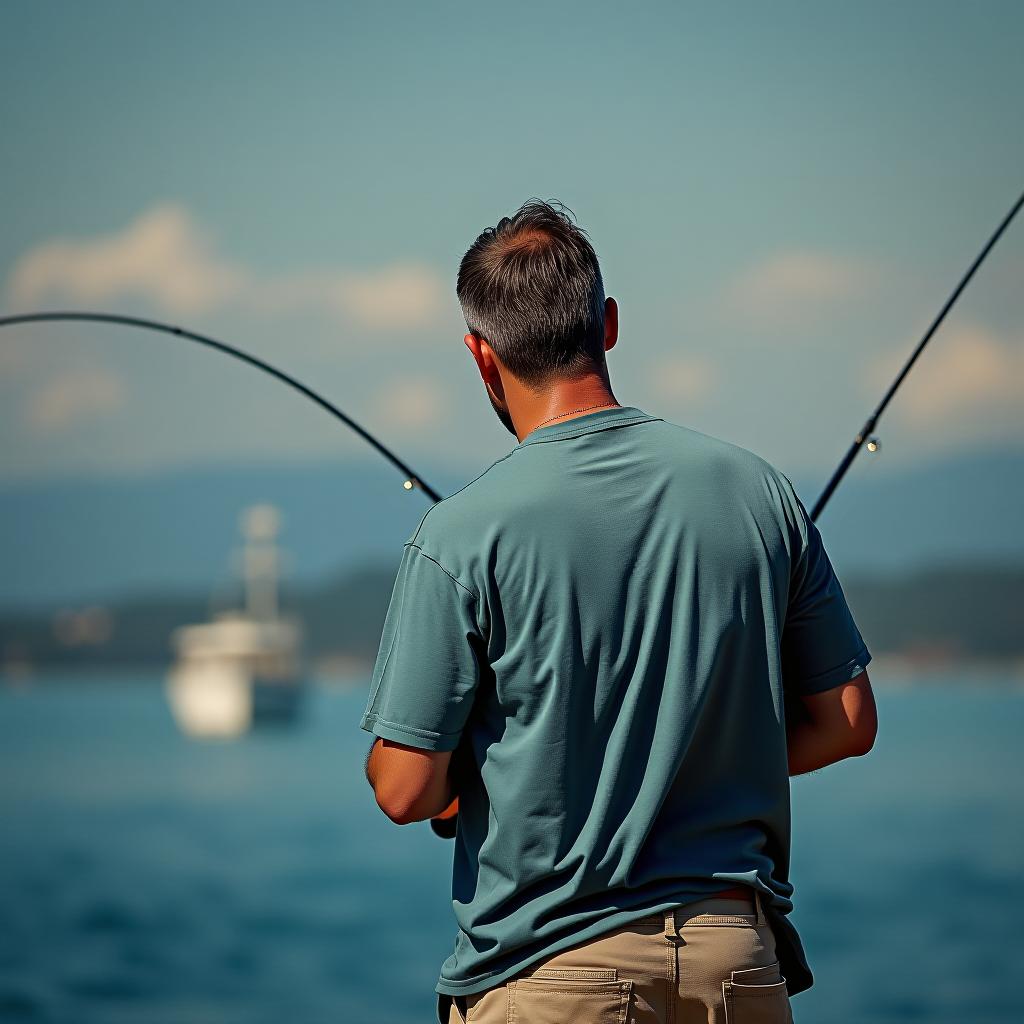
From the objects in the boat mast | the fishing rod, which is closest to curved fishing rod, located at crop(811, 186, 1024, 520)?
the fishing rod

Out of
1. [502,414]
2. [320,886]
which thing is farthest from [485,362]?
[320,886]

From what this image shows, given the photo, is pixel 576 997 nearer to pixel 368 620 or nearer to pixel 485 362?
pixel 485 362

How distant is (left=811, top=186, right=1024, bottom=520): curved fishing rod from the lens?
2.16m

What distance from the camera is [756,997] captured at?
62.8 inches

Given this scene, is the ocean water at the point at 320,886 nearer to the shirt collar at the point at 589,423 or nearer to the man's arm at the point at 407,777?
the man's arm at the point at 407,777

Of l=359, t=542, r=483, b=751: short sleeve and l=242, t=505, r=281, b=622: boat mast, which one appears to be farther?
l=242, t=505, r=281, b=622: boat mast

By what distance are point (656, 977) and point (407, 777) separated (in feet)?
0.95

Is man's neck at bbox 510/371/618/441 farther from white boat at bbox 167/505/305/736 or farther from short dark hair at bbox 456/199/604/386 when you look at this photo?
white boat at bbox 167/505/305/736

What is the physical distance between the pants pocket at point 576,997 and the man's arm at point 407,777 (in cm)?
19

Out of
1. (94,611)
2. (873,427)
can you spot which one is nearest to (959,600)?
(94,611)

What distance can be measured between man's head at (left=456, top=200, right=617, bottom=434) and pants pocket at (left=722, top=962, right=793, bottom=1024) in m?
0.58

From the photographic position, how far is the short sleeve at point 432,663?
5.09 ft

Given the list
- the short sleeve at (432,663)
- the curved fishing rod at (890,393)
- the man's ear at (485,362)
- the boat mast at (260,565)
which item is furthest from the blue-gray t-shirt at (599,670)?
the boat mast at (260,565)

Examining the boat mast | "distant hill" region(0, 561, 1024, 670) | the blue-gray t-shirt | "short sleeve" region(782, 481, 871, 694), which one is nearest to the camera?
the blue-gray t-shirt
